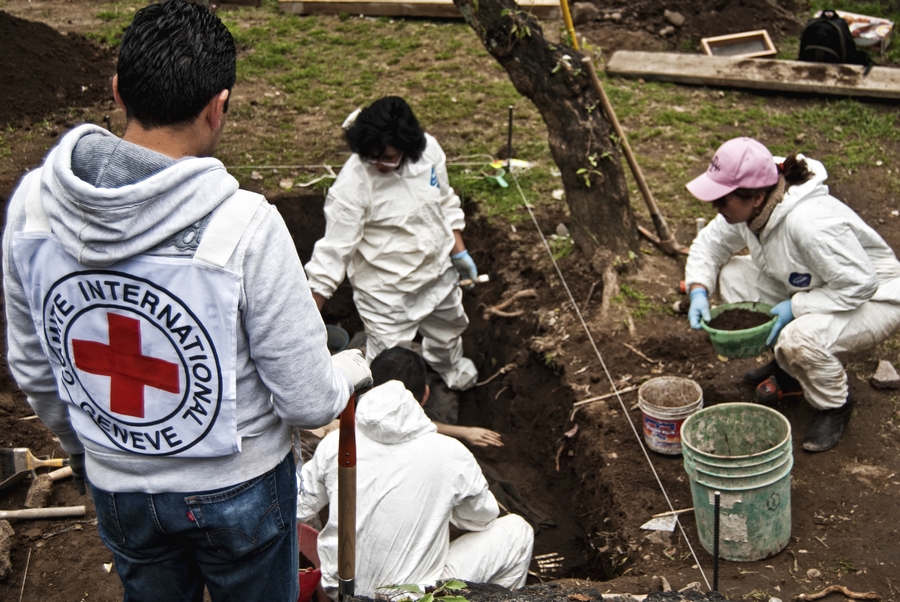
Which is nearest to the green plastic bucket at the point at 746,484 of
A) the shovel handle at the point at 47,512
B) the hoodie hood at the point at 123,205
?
the hoodie hood at the point at 123,205

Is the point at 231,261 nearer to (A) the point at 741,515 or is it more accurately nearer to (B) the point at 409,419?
(B) the point at 409,419

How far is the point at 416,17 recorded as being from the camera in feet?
34.4

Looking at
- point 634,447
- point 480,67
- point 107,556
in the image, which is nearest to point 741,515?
point 634,447

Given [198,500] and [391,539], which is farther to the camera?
[391,539]

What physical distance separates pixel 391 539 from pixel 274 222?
1768 millimetres

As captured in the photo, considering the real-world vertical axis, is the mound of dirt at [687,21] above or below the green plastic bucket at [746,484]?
Result: above

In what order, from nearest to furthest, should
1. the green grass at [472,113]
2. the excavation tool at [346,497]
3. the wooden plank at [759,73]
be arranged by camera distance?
1. the excavation tool at [346,497]
2. the green grass at [472,113]
3. the wooden plank at [759,73]

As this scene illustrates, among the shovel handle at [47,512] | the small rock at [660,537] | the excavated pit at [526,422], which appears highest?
the shovel handle at [47,512]

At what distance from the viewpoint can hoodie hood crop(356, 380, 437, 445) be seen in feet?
10.3

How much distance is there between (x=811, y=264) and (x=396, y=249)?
7.80 feet

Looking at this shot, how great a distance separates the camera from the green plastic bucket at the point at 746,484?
11.4 ft

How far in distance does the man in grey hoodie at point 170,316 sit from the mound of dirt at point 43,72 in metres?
6.96

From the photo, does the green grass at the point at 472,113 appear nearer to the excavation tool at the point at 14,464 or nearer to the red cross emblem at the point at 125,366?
the excavation tool at the point at 14,464

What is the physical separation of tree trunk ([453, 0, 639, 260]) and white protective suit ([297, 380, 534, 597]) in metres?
2.80
